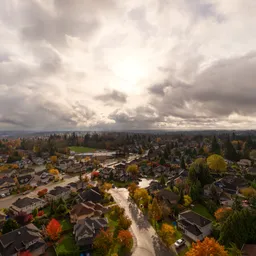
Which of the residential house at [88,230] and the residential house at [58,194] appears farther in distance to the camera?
the residential house at [58,194]

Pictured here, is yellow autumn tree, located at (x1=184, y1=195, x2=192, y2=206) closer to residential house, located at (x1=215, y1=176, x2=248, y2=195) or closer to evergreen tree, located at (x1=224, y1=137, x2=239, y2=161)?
residential house, located at (x1=215, y1=176, x2=248, y2=195)

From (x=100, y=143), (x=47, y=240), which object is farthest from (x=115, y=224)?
(x=100, y=143)

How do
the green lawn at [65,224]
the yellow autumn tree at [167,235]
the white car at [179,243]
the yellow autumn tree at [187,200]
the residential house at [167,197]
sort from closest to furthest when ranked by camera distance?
the yellow autumn tree at [167,235]
the white car at [179,243]
the green lawn at [65,224]
the yellow autumn tree at [187,200]
the residential house at [167,197]

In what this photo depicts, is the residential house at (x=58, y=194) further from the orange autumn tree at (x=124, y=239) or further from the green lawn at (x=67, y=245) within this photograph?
the orange autumn tree at (x=124, y=239)

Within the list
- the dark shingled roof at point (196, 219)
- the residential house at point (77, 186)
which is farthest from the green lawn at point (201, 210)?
the residential house at point (77, 186)

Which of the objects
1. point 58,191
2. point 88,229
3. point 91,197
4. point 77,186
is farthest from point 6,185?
point 88,229

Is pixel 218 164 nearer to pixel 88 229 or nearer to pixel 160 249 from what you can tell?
pixel 160 249
